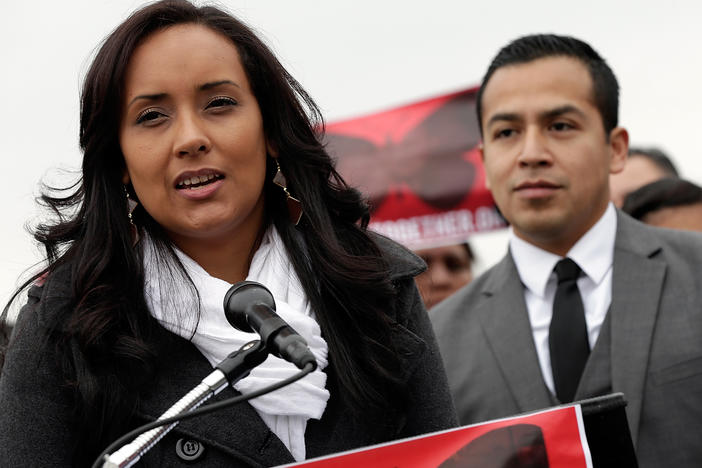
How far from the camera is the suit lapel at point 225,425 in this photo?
239 cm

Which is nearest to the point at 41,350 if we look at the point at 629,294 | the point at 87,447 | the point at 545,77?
the point at 87,447

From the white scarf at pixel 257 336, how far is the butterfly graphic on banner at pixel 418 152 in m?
4.11

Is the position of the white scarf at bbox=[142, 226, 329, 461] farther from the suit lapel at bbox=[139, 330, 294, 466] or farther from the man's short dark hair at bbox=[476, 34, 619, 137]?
the man's short dark hair at bbox=[476, 34, 619, 137]

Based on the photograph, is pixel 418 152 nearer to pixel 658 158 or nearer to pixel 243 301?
pixel 658 158

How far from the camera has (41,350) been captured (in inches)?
93.2

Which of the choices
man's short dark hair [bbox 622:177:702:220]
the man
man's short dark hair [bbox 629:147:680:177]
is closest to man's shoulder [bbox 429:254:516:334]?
the man

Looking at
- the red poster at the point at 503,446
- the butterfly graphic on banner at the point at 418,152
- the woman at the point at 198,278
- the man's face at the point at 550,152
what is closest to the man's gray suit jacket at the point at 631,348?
the man's face at the point at 550,152

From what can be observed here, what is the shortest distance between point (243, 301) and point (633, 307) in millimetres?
2175

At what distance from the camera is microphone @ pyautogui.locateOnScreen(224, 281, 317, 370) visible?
1859mm

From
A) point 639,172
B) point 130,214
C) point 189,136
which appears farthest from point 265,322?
point 639,172

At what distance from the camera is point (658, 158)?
6.30 m

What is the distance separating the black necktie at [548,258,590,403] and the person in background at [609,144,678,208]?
2.03 meters

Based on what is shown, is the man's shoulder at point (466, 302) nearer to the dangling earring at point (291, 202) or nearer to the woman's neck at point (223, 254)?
the dangling earring at point (291, 202)

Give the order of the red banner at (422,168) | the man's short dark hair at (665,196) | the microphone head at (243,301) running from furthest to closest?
the red banner at (422,168) < the man's short dark hair at (665,196) < the microphone head at (243,301)
